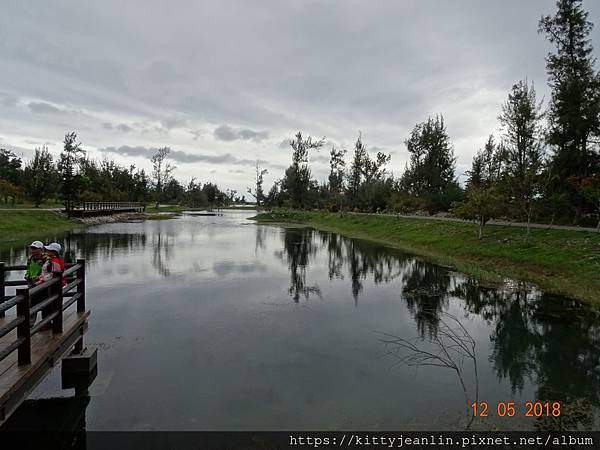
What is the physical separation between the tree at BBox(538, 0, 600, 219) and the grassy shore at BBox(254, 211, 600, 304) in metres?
6.60

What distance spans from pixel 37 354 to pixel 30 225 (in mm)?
35234

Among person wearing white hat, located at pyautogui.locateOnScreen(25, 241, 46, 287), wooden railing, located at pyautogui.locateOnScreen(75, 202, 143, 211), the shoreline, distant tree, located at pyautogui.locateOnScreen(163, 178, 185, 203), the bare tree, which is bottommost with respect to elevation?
the bare tree

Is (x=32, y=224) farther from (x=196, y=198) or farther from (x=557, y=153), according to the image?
(x=196, y=198)

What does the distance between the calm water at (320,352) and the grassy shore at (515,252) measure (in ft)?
7.11

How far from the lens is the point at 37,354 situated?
5918 mm

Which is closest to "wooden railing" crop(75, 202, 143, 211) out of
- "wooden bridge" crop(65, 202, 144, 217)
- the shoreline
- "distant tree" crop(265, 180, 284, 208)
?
"wooden bridge" crop(65, 202, 144, 217)

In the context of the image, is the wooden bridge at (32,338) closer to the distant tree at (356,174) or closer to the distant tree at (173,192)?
the distant tree at (356,174)

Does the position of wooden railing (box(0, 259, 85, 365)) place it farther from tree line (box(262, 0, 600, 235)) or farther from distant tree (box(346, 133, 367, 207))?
distant tree (box(346, 133, 367, 207))

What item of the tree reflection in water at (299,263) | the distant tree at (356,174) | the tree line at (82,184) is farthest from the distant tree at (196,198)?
the tree reflection in water at (299,263)

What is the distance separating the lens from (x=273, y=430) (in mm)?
5918

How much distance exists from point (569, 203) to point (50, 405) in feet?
101

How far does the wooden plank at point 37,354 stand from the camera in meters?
4.95

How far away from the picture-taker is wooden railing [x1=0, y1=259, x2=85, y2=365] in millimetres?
5410
